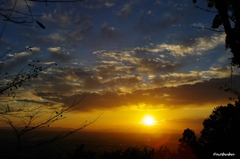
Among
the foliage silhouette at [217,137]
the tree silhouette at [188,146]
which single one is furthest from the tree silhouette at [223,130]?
the tree silhouette at [188,146]

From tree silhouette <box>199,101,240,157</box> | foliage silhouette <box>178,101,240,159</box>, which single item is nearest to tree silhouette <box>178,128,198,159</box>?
foliage silhouette <box>178,101,240,159</box>

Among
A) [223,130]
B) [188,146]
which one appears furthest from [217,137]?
[188,146]

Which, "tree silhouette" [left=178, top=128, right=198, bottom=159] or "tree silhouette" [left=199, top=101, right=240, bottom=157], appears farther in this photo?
"tree silhouette" [left=178, top=128, right=198, bottom=159]

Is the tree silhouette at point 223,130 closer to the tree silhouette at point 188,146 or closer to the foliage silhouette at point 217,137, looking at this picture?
the foliage silhouette at point 217,137

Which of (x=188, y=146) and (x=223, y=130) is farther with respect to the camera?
(x=188, y=146)

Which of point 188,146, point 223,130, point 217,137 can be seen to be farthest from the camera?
point 188,146

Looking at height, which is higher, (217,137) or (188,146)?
(217,137)

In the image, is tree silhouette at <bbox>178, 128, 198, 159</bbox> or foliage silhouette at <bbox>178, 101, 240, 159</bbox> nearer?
foliage silhouette at <bbox>178, 101, 240, 159</bbox>

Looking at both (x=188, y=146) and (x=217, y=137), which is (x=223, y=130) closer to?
(x=217, y=137)

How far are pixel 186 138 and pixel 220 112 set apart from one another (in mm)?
6767

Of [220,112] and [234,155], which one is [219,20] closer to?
[234,155]

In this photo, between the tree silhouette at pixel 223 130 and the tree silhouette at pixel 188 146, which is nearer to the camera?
the tree silhouette at pixel 223 130

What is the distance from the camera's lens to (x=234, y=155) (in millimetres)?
18469

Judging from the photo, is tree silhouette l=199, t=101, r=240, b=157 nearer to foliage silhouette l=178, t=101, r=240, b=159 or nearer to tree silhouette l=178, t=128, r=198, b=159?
foliage silhouette l=178, t=101, r=240, b=159
